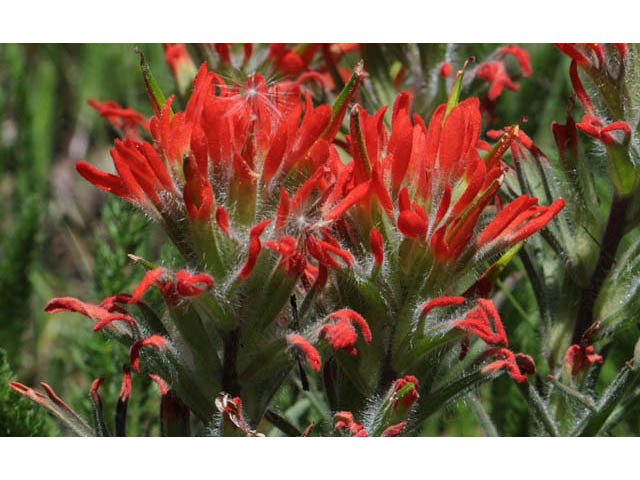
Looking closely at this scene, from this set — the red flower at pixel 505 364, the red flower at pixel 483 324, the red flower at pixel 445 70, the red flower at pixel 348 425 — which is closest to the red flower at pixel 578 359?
the red flower at pixel 505 364

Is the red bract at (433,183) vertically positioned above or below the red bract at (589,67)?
below

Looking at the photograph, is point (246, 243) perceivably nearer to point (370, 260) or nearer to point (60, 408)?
point (370, 260)

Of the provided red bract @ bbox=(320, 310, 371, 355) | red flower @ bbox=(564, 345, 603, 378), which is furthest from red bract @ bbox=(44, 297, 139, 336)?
red flower @ bbox=(564, 345, 603, 378)

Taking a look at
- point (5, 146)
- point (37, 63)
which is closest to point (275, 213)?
point (5, 146)

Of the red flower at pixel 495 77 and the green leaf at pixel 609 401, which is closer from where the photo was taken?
the green leaf at pixel 609 401

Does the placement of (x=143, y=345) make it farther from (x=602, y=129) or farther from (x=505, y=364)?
(x=602, y=129)

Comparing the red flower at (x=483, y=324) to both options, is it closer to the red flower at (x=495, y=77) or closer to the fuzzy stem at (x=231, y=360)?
the fuzzy stem at (x=231, y=360)

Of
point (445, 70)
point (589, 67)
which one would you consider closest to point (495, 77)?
point (445, 70)
